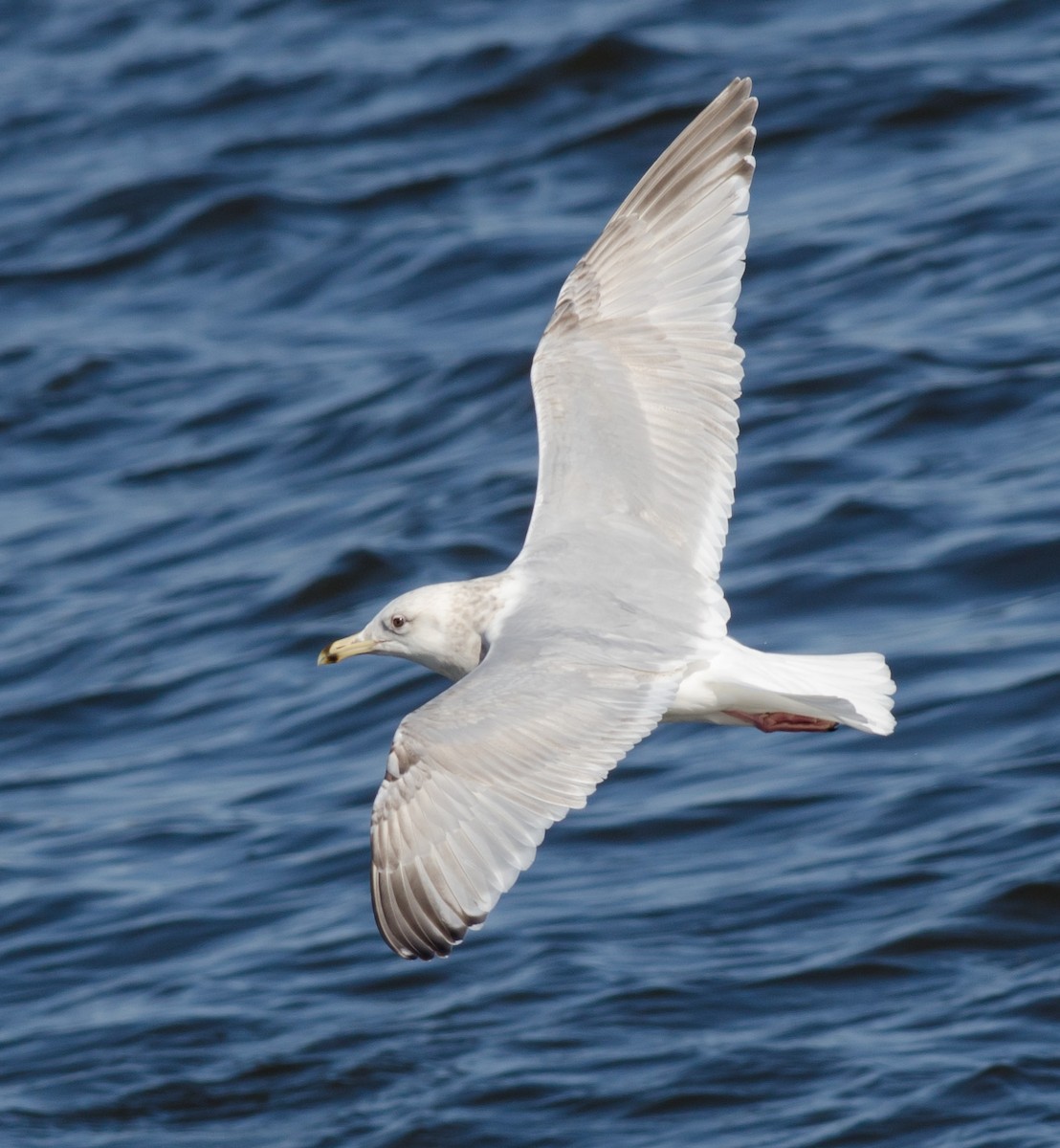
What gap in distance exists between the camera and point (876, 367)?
10961 millimetres

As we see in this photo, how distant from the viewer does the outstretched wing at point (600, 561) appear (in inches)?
211

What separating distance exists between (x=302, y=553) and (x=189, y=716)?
1.32 m

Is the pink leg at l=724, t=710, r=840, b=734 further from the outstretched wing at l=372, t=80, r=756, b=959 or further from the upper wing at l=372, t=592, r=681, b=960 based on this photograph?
the upper wing at l=372, t=592, r=681, b=960

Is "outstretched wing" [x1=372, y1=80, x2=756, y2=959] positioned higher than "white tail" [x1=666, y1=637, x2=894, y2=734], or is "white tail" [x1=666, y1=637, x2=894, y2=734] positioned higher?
"outstretched wing" [x1=372, y1=80, x2=756, y2=959]

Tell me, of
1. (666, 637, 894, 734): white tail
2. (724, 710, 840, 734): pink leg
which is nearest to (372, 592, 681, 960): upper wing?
(666, 637, 894, 734): white tail

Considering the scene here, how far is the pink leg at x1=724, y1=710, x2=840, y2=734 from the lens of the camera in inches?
239

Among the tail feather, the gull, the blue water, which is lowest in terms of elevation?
the blue water

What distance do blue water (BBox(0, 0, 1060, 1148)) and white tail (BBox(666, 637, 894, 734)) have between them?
1392 millimetres

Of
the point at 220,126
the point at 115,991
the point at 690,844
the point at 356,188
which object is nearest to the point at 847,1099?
the point at 690,844

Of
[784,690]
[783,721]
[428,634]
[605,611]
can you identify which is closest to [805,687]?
[784,690]

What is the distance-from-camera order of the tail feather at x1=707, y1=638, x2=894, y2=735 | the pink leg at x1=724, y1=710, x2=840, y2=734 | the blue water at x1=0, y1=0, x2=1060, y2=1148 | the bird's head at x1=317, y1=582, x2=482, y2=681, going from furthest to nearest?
the blue water at x1=0, y1=0, x2=1060, y2=1148 < the bird's head at x1=317, y1=582, x2=482, y2=681 < the pink leg at x1=724, y1=710, x2=840, y2=734 < the tail feather at x1=707, y1=638, x2=894, y2=735

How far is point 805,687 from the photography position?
19.3 ft

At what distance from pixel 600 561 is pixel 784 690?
738mm

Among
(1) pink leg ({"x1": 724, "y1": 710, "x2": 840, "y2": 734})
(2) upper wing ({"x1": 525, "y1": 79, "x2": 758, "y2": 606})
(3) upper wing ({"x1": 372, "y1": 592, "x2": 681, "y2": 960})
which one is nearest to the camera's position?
(3) upper wing ({"x1": 372, "y1": 592, "x2": 681, "y2": 960})
